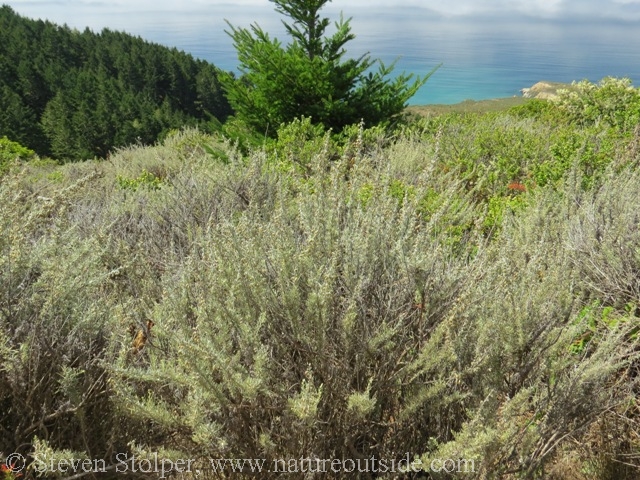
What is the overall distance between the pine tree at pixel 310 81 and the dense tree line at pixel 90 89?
4224 centimetres

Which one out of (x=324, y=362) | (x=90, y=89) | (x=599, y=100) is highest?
(x=599, y=100)

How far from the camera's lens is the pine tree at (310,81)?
9516 mm

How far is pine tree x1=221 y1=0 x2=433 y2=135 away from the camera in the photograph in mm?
9516

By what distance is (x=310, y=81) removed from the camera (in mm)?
9477

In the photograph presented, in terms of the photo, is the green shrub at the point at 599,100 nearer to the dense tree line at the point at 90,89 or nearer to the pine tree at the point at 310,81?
the pine tree at the point at 310,81

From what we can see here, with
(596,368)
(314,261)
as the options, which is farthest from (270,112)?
(596,368)

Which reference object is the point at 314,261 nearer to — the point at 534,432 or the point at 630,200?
the point at 534,432

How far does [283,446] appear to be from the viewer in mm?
2061

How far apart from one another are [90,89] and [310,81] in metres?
70.9

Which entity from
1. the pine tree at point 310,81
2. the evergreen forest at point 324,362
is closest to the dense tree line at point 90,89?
the pine tree at point 310,81

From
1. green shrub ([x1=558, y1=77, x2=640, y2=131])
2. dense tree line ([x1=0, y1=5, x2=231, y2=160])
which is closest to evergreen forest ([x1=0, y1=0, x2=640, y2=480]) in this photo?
green shrub ([x1=558, y1=77, x2=640, y2=131])

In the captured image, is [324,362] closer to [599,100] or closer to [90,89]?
[599,100]

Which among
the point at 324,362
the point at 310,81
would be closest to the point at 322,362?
the point at 324,362

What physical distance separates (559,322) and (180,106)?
291ft
